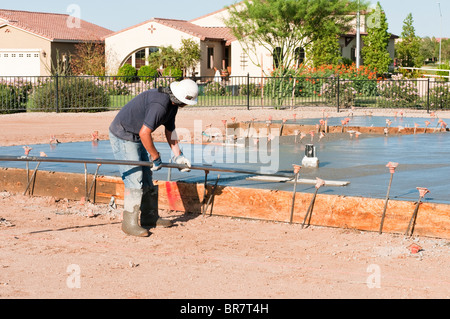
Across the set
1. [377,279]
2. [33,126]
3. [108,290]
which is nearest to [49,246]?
[108,290]

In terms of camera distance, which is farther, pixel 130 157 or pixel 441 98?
pixel 441 98

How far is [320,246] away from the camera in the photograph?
21.6 feet

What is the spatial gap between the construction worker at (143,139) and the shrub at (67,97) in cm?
1660

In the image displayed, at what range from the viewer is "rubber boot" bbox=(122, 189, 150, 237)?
7172 mm

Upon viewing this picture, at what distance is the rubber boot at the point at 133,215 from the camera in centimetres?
717

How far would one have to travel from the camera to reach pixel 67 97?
23844 millimetres

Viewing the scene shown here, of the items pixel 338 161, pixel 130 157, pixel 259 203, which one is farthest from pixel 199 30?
pixel 130 157

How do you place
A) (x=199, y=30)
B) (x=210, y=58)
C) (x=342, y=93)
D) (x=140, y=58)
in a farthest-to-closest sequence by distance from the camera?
1. (x=199, y=30)
2. (x=140, y=58)
3. (x=210, y=58)
4. (x=342, y=93)

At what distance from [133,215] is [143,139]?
0.89m

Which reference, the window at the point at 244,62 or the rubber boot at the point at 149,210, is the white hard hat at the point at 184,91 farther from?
the window at the point at 244,62

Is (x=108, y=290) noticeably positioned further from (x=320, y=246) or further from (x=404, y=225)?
(x=404, y=225)

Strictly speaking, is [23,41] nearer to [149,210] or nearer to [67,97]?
[67,97]

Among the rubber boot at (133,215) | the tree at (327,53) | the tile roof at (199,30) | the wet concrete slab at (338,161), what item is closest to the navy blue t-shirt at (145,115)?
the rubber boot at (133,215)

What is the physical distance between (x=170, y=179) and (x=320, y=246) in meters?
2.57
